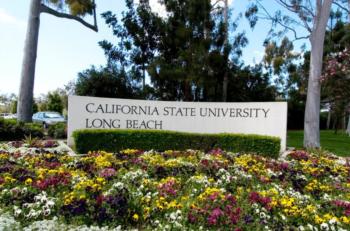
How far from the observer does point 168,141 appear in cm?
1015

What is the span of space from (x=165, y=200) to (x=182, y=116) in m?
7.88

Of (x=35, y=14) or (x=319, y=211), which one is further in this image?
(x=35, y=14)

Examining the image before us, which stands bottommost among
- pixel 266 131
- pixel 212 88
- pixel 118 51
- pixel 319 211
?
pixel 319 211

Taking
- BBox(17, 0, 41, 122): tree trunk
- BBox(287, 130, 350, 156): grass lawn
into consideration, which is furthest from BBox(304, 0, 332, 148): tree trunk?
BBox(17, 0, 41, 122): tree trunk

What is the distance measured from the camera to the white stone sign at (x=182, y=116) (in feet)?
35.9

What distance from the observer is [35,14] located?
1489 cm

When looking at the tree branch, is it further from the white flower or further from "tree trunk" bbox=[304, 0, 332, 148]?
the white flower

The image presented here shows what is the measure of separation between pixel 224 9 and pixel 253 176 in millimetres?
15440

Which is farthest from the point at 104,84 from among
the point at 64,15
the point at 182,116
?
the point at 182,116

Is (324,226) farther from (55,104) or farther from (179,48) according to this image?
(55,104)

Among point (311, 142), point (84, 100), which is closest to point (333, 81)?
point (311, 142)

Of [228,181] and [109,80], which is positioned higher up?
[109,80]

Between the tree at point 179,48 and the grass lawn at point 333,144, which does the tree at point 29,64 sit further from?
the grass lawn at point 333,144

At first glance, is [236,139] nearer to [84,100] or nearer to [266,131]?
[266,131]
